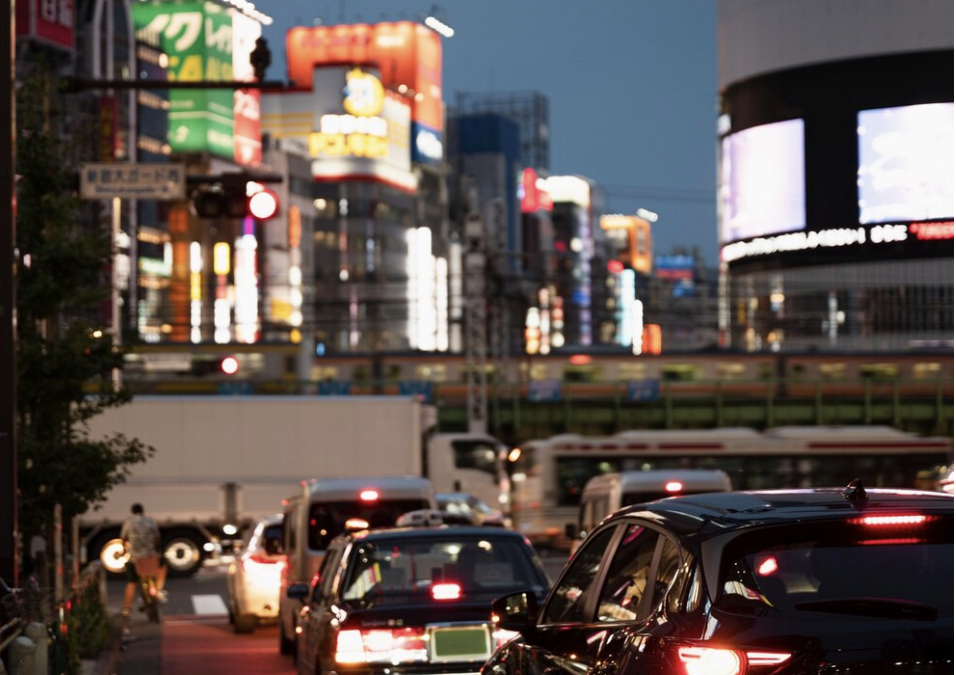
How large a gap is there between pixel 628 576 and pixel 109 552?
28.3 meters

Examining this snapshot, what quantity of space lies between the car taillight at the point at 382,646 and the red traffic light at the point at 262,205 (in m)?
8.59

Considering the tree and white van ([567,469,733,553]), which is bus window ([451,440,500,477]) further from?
the tree

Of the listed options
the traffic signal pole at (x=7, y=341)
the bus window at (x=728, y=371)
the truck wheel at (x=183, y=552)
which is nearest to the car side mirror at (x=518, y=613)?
the traffic signal pole at (x=7, y=341)

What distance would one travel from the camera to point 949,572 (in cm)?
567

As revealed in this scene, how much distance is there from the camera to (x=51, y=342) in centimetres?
1720

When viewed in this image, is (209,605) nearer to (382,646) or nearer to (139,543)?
(139,543)

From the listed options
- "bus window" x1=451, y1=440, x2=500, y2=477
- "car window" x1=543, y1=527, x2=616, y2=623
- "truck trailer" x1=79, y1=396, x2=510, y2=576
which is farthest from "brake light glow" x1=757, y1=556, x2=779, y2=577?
"bus window" x1=451, y1=440, x2=500, y2=477

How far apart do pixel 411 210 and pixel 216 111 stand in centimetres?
2266

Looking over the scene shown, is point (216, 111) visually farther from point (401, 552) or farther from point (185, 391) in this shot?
point (401, 552)

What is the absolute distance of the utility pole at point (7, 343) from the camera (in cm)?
1241

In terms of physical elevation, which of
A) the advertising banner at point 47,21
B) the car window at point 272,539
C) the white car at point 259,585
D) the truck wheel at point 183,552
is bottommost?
the truck wheel at point 183,552

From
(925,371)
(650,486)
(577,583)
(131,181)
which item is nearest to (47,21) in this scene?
(650,486)

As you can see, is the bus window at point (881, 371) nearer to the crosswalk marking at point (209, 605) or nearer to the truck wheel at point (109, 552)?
the truck wheel at point (109, 552)

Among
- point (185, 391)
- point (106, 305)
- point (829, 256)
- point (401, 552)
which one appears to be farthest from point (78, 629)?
point (106, 305)
